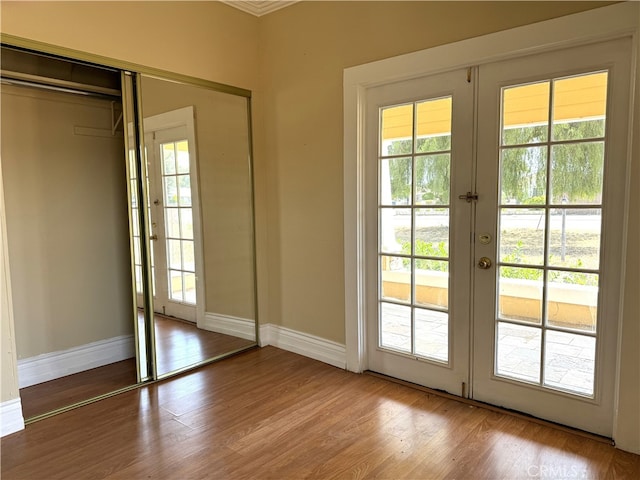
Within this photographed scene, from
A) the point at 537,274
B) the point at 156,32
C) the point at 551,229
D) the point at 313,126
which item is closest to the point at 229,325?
the point at 313,126

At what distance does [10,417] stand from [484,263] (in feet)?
9.27

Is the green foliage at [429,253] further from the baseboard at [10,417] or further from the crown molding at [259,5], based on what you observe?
the baseboard at [10,417]

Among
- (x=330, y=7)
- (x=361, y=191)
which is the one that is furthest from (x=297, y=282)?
(x=330, y=7)

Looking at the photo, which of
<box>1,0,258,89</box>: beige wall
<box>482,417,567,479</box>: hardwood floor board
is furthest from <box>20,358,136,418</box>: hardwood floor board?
<box>482,417,567,479</box>: hardwood floor board

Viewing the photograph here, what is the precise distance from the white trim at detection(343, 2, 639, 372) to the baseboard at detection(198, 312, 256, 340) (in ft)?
3.17

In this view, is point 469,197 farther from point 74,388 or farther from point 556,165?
point 74,388

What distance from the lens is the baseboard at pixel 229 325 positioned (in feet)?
11.6

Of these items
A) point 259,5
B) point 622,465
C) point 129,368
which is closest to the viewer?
point 622,465

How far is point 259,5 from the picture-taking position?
3.48 metres

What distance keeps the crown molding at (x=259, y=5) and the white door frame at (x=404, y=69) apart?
0.88 metres

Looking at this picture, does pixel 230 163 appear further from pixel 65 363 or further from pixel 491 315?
pixel 491 315

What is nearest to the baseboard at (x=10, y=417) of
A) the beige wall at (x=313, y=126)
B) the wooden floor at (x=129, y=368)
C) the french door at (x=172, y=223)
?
the wooden floor at (x=129, y=368)

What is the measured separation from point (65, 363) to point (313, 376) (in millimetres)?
1843

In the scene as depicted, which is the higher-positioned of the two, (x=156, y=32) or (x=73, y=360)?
(x=156, y=32)
